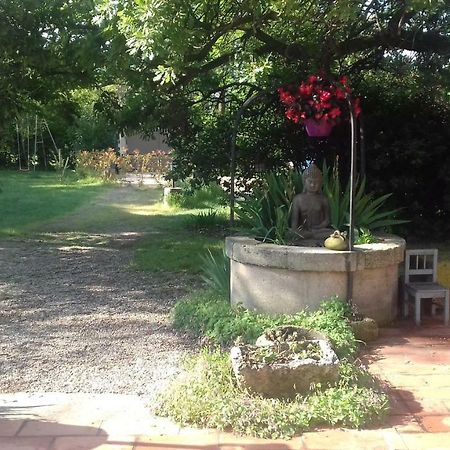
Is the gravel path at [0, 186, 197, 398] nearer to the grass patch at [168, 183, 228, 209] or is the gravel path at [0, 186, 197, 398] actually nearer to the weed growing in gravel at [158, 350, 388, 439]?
the weed growing in gravel at [158, 350, 388, 439]

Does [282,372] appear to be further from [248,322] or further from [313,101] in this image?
[313,101]

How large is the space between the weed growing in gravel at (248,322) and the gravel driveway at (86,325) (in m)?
0.18

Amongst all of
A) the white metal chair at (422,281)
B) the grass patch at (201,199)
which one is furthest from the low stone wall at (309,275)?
the grass patch at (201,199)

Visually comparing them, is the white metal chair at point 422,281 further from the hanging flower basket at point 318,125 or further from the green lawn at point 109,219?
the green lawn at point 109,219

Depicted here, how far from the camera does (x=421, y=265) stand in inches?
267

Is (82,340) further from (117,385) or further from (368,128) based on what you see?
(368,128)

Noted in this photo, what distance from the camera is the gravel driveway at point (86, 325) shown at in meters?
4.81

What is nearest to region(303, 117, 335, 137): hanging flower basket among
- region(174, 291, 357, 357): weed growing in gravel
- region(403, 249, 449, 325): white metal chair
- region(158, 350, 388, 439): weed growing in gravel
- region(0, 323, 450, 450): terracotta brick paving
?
region(403, 249, 449, 325): white metal chair

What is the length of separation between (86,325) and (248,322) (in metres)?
1.60

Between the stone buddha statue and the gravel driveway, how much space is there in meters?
1.53

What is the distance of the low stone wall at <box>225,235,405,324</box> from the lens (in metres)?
5.64

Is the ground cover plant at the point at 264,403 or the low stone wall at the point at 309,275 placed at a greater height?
the low stone wall at the point at 309,275

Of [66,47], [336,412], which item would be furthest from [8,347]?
[66,47]

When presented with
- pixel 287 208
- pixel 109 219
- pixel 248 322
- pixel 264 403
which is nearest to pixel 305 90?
pixel 287 208
